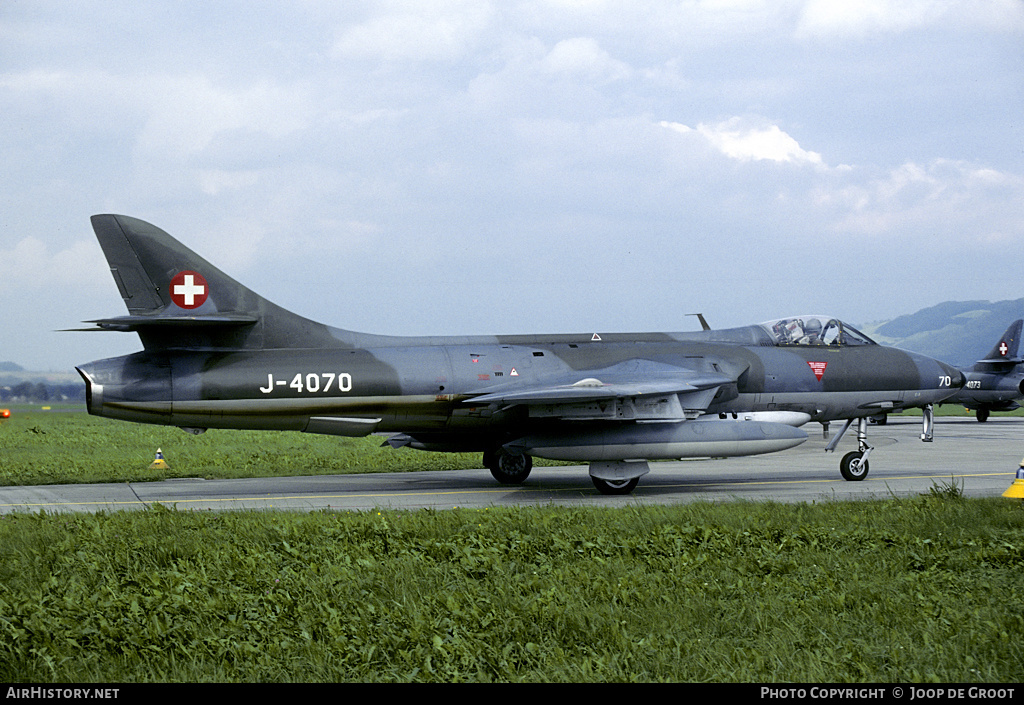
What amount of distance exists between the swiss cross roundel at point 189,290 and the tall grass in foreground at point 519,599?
17.8ft

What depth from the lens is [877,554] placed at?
766 centimetres

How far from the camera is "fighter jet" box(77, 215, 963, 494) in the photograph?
1413cm

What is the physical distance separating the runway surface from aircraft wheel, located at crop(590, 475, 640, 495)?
0.72 feet

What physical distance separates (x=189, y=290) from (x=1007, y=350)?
152 feet

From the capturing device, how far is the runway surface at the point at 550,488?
1348 centimetres

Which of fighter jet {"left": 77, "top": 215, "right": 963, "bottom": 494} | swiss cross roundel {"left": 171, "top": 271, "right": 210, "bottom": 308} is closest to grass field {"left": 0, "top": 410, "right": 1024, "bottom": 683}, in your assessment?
fighter jet {"left": 77, "top": 215, "right": 963, "bottom": 494}

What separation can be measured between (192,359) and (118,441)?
57.8 ft

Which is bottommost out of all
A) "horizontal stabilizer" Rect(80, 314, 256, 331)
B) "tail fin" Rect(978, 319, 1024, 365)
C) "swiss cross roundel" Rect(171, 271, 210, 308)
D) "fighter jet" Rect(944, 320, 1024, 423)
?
"fighter jet" Rect(944, 320, 1024, 423)

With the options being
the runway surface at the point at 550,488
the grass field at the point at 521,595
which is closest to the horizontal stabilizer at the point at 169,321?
the runway surface at the point at 550,488

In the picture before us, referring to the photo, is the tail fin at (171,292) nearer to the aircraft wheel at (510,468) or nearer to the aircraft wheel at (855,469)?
the aircraft wheel at (510,468)

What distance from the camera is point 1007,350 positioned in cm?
4806

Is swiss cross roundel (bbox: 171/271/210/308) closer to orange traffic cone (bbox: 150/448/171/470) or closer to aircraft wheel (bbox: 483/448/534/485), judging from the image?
aircraft wheel (bbox: 483/448/534/485)

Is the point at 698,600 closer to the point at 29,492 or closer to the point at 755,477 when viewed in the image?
the point at 755,477
